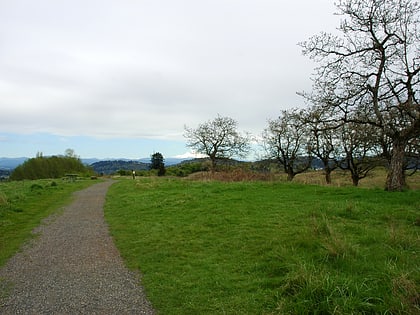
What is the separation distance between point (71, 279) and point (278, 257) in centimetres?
358

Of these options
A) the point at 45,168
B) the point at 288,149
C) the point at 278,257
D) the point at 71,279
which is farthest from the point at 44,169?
the point at 278,257

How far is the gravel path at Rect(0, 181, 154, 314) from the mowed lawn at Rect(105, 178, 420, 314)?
34cm

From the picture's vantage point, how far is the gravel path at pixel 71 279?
444 cm

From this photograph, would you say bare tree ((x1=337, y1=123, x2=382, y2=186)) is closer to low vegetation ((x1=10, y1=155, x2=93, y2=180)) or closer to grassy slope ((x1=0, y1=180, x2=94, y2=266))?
grassy slope ((x1=0, y1=180, x2=94, y2=266))

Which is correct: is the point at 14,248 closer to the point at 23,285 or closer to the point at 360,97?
the point at 23,285

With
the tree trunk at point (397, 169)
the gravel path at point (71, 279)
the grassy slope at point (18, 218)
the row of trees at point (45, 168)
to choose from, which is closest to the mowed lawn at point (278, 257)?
the gravel path at point (71, 279)

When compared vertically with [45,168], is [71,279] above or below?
below

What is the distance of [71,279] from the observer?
548 centimetres

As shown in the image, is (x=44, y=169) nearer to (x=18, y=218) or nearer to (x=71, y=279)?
(x=18, y=218)

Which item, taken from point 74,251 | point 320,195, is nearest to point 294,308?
point 74,251

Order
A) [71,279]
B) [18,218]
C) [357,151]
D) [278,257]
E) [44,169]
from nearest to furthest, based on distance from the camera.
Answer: [71,279] < [278,257] < [18,218] < [357,151] < [44,169]

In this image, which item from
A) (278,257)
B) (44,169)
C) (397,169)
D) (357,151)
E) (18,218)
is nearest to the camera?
(278,257)

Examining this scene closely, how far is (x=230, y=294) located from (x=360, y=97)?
12.9 meters

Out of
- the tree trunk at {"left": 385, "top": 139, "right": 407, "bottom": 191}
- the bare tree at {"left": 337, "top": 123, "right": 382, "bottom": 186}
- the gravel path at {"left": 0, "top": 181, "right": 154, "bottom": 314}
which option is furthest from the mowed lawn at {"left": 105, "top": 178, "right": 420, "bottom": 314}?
the bare tree at {"left": 337, "top": 123, "right": 382, "bottom": 186}
